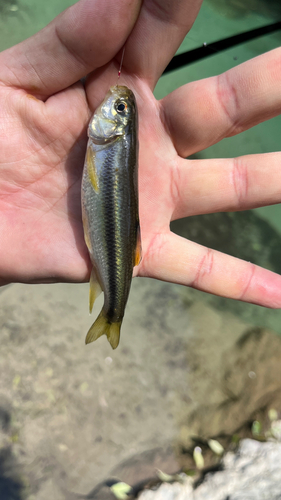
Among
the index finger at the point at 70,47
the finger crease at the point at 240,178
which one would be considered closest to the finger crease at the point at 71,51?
the index finger at the point at 70,47

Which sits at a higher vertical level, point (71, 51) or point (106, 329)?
point (71, 51)

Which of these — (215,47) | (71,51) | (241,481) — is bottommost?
(241,481)

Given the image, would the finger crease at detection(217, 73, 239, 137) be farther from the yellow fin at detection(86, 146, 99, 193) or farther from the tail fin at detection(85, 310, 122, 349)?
the tail fin at detection(85, 310, 122, 349)

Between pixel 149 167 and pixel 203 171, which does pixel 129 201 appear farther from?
pixel 203 171

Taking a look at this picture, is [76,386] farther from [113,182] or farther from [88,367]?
[113,182]

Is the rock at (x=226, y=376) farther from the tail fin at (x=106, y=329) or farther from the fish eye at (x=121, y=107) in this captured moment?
the fish eye at (x=121, y=107)

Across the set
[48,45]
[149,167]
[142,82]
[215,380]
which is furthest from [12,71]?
[215,380]

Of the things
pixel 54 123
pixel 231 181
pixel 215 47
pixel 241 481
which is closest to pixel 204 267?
pixel 231 181
